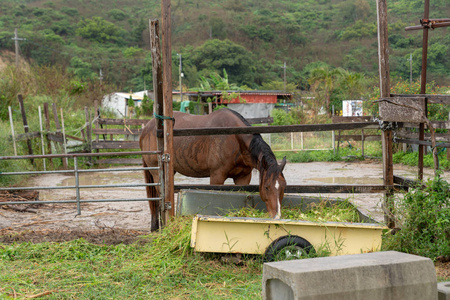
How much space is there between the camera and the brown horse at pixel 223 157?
524 cm

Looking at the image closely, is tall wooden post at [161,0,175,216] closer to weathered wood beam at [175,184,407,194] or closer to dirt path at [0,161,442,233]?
weathered wood beam at [175,184,407,194]

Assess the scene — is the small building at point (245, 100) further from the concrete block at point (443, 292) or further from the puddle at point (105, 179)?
the concrete block at point (443, 292)

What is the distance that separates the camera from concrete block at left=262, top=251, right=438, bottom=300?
2.58 m

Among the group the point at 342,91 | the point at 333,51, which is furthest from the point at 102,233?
the point at 333,51

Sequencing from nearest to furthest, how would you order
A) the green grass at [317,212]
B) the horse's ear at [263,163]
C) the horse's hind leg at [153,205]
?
the green grass at [317,212], the horse's ear at [263,163], the horse's hind leg at [153,205]

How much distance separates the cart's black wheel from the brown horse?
1.99ft

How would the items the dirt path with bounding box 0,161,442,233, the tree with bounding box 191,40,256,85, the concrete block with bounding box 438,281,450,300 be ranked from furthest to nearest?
the tree with bounding box 191,40,256,85
the dirt path with bounding box 0,161,442,233
the concrete block with bounding box 438,281,450,300

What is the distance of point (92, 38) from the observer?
83625mm

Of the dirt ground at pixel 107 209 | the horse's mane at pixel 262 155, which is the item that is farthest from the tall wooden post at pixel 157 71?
the dirt ground at pixel 107 209

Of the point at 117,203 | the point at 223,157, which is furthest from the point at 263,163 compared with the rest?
the point at 117,203

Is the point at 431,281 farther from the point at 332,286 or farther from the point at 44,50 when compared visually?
the point at 44,50

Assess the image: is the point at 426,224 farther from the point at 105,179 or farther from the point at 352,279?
the point at 105,179

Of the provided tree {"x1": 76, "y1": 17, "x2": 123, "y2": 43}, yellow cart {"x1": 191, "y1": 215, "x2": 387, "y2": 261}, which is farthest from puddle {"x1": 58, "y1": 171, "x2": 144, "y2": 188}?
tree {"x1": 76, "y1": 17, "x2": 123, "y2": 43}

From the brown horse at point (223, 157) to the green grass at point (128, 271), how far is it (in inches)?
40.6
